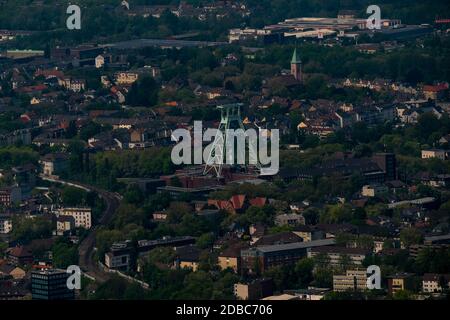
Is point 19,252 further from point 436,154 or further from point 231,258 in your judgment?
point 436,154

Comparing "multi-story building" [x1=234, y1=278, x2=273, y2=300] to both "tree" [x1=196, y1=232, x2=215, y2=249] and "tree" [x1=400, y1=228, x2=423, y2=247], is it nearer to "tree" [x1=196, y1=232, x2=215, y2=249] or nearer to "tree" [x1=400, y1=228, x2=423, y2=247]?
"tree" [x1=400, y1=228, x2=423, y2=247]

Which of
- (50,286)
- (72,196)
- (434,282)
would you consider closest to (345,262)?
(434,282)

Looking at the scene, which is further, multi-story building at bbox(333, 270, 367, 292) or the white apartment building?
the white apartment building

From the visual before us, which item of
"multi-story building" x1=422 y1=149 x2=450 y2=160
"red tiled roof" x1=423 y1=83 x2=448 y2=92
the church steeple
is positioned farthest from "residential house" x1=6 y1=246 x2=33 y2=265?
the church steeple

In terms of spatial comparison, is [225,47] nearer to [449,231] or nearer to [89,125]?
[89,125]

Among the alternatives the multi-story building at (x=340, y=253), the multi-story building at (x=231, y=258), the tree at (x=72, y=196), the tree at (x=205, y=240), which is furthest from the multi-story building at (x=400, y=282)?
the tree at (x=72, y=196)

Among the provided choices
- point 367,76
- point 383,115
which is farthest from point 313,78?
point 383,115
